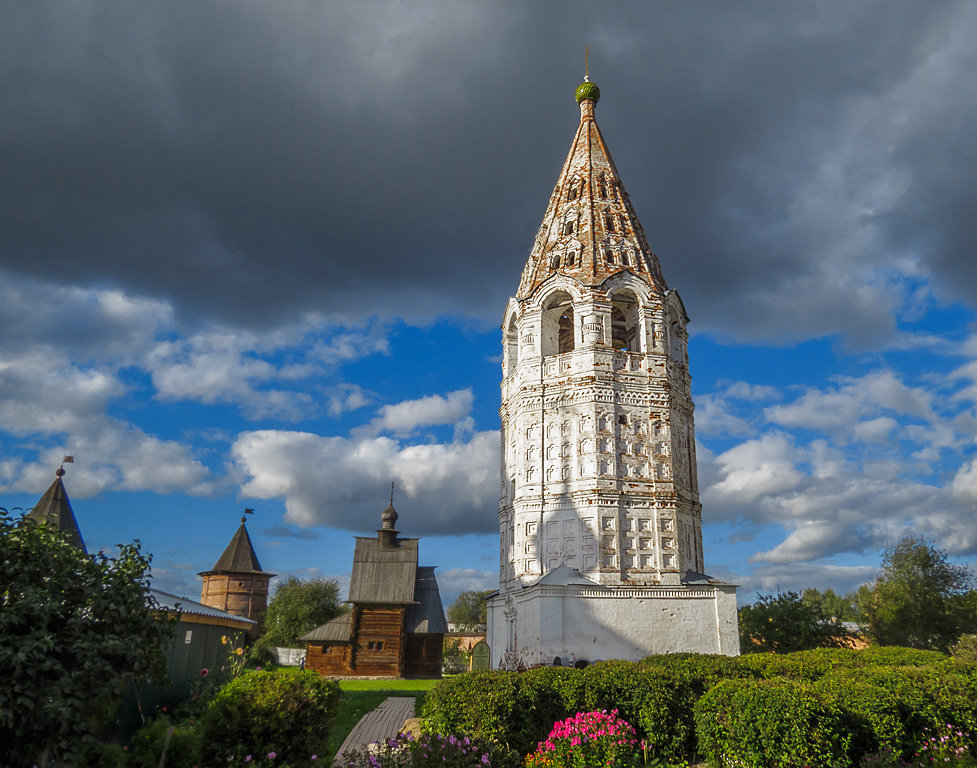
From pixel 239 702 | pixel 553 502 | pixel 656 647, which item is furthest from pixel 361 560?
pixel 239 702

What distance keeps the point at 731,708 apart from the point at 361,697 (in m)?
17.9

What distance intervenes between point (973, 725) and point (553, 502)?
17581mm

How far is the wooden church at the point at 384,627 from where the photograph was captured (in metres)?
35.8

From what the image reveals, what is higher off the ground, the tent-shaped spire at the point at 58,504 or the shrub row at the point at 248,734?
the tent-shaped spire at the point at 58,504

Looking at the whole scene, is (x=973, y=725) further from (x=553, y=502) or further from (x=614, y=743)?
(x=553, y=502)

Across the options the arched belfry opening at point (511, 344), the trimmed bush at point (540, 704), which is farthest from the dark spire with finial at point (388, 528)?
the trimmed bush at point (540, 704)

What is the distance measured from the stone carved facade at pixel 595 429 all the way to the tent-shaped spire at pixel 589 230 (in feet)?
0.28

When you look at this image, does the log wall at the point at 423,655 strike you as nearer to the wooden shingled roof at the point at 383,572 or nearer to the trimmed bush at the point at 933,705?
the wooden shingled roof at the point at 383,572

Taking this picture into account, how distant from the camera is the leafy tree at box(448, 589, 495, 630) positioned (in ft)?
262

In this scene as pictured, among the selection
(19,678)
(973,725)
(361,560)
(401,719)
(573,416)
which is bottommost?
(401,719)

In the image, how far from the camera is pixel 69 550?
7.58 metres

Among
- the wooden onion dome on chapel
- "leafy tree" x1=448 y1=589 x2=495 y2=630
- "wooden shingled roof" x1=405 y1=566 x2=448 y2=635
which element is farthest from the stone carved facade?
"leafy tree" x1=448 y1=589 x2=495 y2=630

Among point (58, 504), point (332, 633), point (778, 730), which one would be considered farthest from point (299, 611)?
point (778, 730)

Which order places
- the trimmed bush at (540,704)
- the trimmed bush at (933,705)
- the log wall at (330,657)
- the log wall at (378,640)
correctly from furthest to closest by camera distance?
the log wall at (378,640) → the log wall at (330,657) → the trimmed bush at (540,704) → the trimmed bush at (933,705)
